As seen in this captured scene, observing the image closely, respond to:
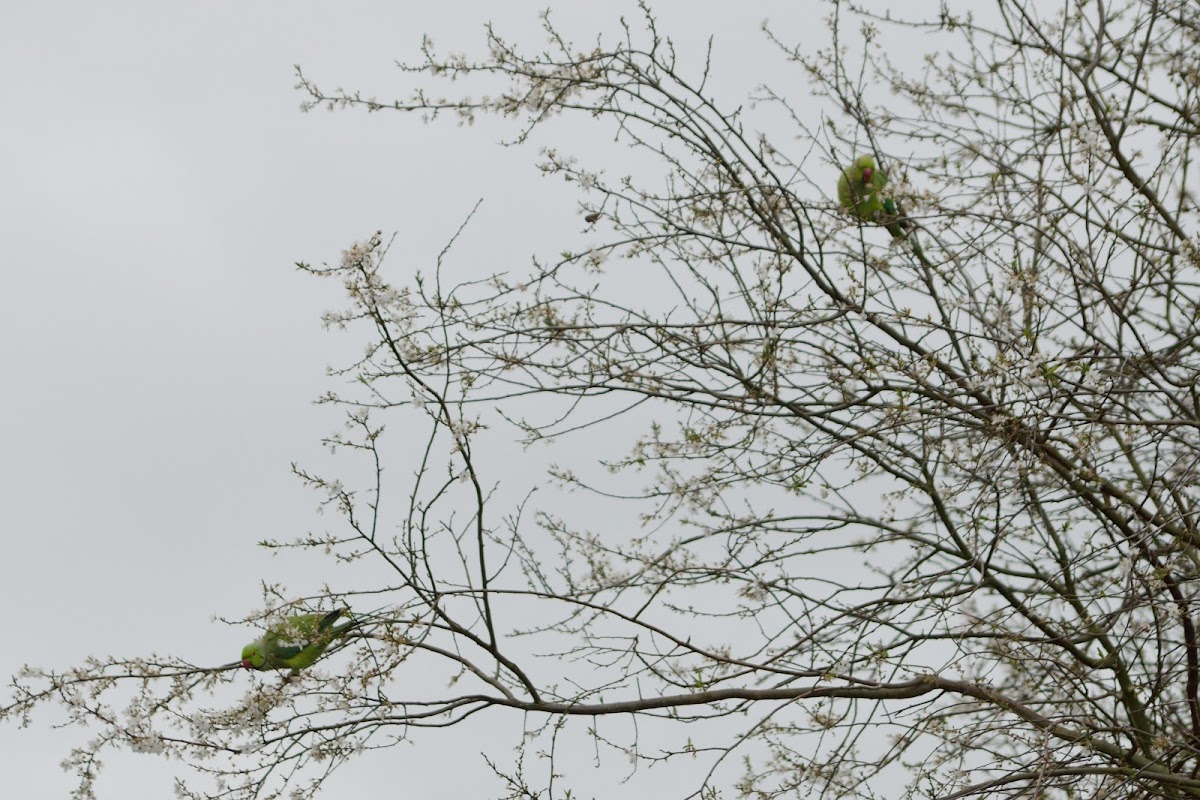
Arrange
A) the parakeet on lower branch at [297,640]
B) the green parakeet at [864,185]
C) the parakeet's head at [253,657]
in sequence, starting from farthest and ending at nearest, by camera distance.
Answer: the green parakeet at [864,185], the parakeet's head at [253,657], the parakeet on lower branch at [297,640]

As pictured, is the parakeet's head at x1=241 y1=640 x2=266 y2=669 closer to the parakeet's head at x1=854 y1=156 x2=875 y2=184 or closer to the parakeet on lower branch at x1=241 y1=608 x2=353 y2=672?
the parakeet on lower branch at x1=241 y1=608 x2=353 y2=672

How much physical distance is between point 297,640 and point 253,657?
80 cm

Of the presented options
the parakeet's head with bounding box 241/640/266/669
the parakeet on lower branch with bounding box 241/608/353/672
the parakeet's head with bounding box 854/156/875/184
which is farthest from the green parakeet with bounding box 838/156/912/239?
the parakeet's head with bounding box 241/640/266/669

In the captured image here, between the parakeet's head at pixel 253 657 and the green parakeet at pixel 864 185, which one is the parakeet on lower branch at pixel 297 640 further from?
the green parakeet at pixel 864 185

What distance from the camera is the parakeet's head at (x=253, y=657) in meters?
4.39

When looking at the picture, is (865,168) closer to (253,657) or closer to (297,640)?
(297,640)

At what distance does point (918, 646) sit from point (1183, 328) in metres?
2.15

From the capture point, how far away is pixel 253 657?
4.77 m

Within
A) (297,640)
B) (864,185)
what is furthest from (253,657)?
(864,185)

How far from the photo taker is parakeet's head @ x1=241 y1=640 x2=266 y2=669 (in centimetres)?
439

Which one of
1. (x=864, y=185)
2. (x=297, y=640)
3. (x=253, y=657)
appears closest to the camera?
(x=297, y=640)

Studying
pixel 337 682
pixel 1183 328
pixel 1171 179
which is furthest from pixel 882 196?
pixel 337 682

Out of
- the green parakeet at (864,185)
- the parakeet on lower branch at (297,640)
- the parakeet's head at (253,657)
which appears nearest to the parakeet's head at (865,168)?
the green parakeet at (864,185)

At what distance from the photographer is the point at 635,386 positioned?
473cm
